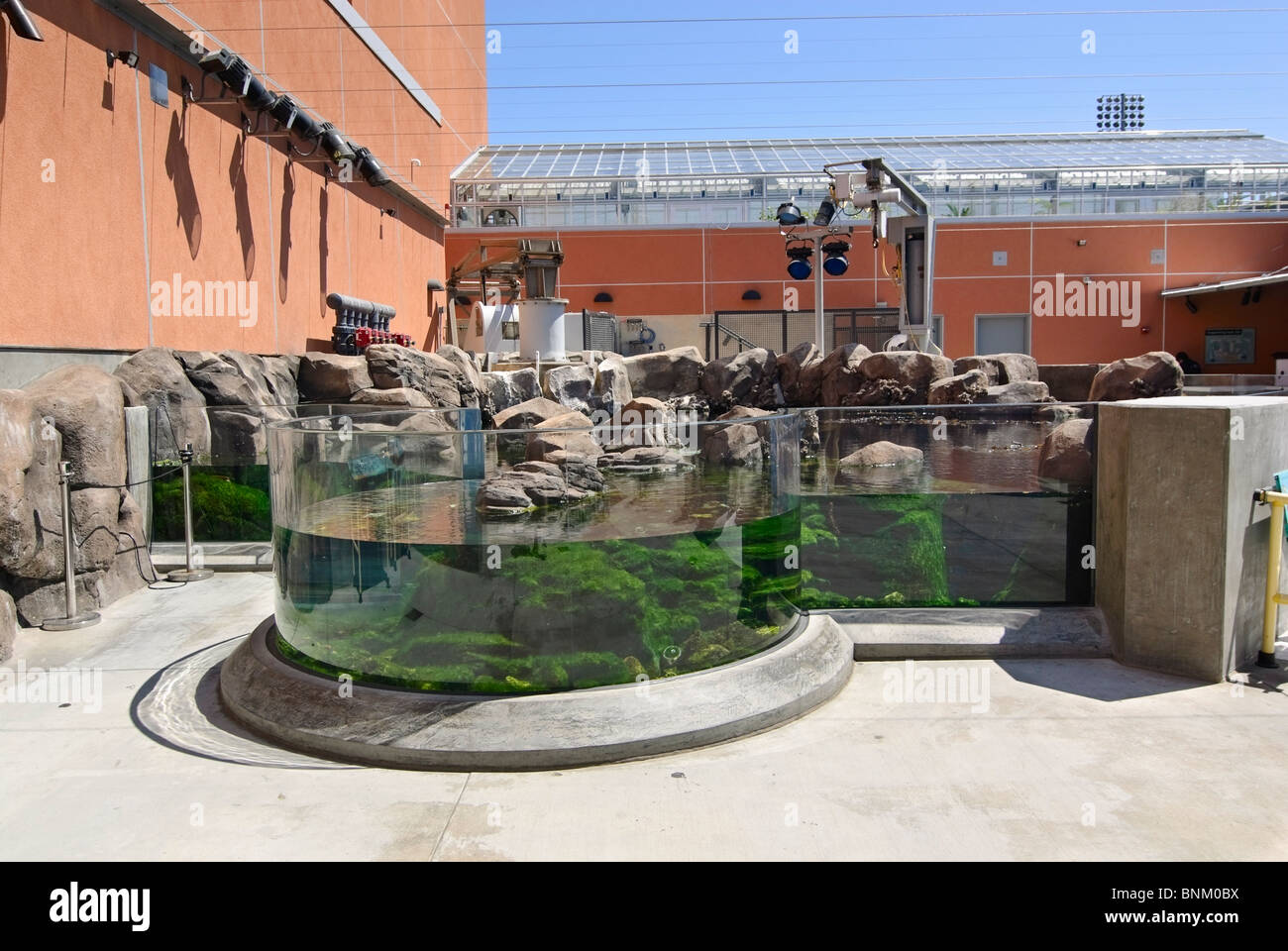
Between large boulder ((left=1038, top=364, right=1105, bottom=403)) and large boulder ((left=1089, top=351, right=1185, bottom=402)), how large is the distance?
2.32 metres

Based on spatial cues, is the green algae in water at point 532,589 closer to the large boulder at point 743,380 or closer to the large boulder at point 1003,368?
the large boulder at point 1003,368

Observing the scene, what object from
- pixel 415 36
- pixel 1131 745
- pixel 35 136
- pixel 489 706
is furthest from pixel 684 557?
pixel 415 36

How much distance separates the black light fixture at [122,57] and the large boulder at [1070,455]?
1025cm

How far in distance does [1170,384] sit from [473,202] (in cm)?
2316

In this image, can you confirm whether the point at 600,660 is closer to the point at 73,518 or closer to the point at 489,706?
the point at 489,706

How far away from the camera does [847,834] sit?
3.95 metres

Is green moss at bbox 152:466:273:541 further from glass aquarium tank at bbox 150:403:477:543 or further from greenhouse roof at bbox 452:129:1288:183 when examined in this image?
greenhouse roof at bbox 452:129:1288:183

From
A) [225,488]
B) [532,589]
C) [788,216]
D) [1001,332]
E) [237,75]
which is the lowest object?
[532,589]

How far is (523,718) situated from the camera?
4.79 m

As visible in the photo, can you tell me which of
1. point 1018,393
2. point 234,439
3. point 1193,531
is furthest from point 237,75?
point 1018,393

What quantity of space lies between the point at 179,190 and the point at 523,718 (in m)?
10.3

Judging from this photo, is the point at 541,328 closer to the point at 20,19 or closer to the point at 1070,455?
the point at 20,19

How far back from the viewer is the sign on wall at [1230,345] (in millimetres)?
32344

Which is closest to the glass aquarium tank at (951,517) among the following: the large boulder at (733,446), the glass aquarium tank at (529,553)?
the glass aquarium tank at (529,553)
